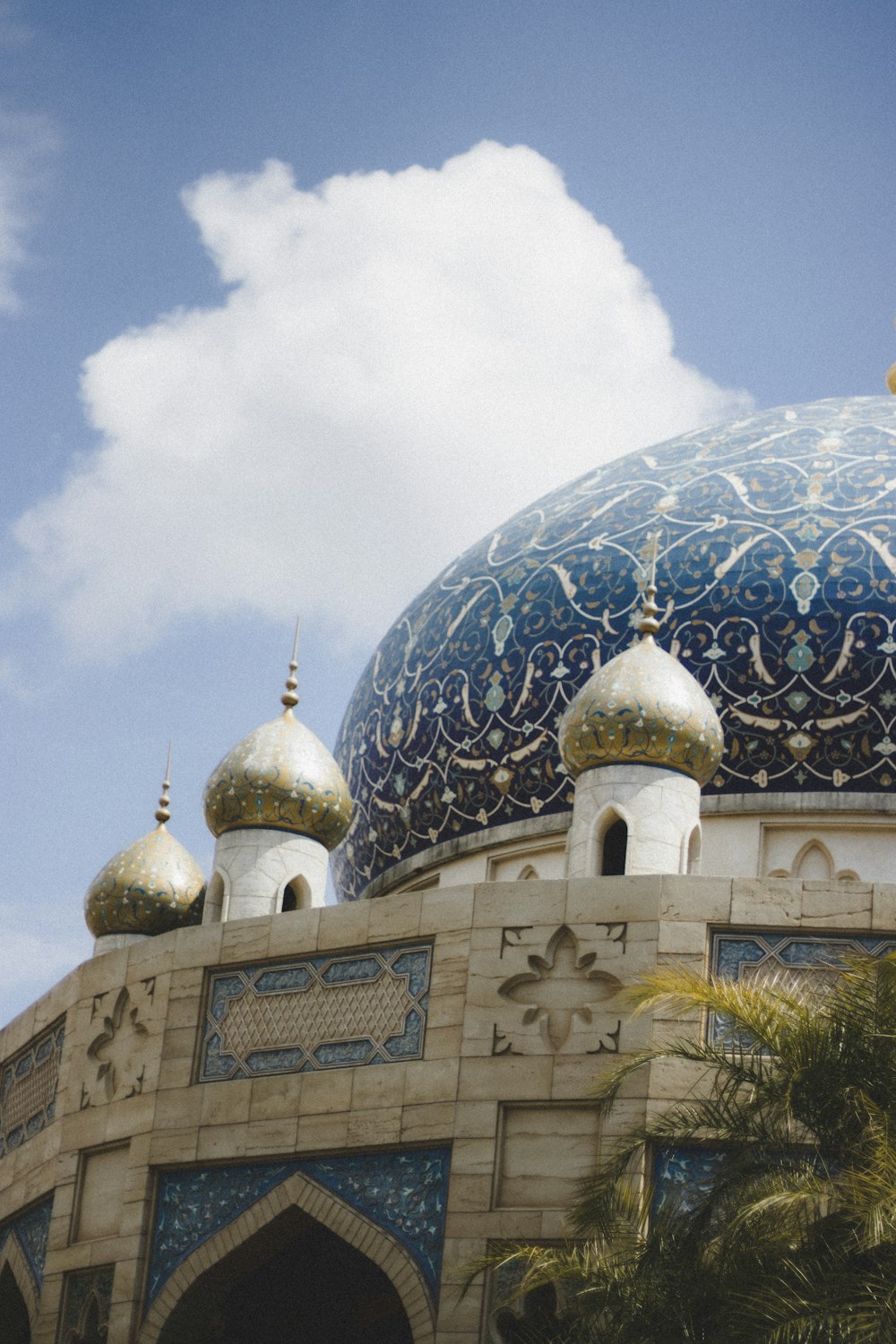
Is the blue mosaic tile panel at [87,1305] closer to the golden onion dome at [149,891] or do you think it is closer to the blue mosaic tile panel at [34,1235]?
the blue mosaic tile panel at [34,1235]

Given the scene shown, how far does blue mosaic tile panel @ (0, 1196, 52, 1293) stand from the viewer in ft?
35.9

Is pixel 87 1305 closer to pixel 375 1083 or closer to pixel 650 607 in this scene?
pixel 375 1083

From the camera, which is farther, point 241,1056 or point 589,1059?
point 241,1056

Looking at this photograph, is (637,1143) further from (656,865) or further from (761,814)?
(761,814)

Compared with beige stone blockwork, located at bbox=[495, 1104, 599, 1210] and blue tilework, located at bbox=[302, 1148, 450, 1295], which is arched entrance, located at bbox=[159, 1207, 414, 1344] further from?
beige stone blockwork, located at bbox=[495, 1104, 599, 1210]

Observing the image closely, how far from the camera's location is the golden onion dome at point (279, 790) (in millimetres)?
11992

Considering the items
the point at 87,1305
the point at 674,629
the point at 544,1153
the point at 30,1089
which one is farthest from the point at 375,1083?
the point at 674,629

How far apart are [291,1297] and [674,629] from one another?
4.35 m

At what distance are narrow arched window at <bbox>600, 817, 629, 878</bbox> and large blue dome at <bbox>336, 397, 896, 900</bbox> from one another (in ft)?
4.77

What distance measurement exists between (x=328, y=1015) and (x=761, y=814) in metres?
3.23

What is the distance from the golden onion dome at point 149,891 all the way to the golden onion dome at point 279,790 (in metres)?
0.72

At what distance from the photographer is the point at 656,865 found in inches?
423

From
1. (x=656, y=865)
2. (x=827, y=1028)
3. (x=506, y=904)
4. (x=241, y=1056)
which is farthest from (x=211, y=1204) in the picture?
(x=827, y=1028)

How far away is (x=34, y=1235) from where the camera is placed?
36.6 ft
